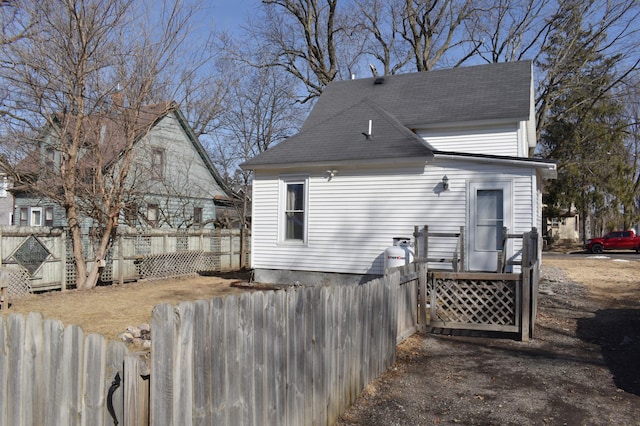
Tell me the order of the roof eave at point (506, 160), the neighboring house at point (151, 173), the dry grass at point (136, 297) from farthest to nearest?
1. the neighboring house at point (151, 173)
2. the roof eave at point (506, 160)
3. the dry grass at point (136, 297)

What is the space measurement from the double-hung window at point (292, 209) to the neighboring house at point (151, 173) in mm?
3967

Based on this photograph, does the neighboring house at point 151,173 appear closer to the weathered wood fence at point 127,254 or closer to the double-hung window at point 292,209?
the weathered wood fence at point 127,254

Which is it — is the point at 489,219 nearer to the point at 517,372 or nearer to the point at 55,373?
the point at 517,372

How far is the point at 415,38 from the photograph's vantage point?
1182 inches

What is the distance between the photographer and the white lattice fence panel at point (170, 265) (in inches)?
655

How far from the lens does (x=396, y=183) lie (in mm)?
12719

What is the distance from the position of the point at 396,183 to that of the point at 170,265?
29.1ft

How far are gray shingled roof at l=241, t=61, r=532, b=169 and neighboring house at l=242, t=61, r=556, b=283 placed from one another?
0.13 feet

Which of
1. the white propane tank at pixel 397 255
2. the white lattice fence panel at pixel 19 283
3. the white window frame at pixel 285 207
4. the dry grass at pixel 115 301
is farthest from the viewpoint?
the white window frame at pixel 285 207

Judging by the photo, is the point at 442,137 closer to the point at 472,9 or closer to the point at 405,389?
the point at 405,389

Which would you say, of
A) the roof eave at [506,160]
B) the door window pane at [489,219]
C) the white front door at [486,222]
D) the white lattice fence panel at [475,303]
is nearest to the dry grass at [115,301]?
the white lattice fence panel at [475,303]

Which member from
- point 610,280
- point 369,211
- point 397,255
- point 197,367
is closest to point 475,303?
point 397,255

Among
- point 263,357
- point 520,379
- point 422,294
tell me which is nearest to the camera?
point 263,357

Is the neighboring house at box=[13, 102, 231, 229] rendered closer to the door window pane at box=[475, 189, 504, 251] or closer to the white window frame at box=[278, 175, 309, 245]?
the white window frame at box=[278, 175, 309, 245]
